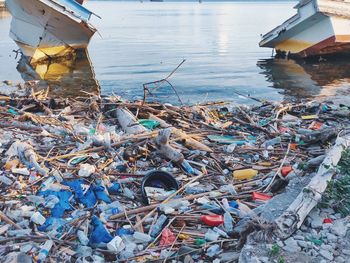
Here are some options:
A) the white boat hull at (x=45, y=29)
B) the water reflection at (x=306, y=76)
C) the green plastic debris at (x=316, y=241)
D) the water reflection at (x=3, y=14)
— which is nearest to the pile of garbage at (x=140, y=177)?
the green plastic debris at (x=316, y=241)

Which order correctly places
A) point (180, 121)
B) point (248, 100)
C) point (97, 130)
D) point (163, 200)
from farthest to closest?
point (248, 100) → point (180, 121) → point (97, 130) → point (163, 200)

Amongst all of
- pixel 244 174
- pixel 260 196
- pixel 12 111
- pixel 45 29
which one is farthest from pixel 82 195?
pixel 45 29

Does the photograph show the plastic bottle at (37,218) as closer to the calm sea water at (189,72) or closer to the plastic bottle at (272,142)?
the plastic bottle at (272,142)

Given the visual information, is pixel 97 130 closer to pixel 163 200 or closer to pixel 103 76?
pixel 163 200

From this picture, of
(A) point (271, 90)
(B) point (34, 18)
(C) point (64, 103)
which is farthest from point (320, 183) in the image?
(B) point (34, 18)

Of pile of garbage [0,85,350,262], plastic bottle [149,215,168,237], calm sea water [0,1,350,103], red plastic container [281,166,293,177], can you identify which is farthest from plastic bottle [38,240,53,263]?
calm sea water [0,1,350,103]

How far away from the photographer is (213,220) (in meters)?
4.77

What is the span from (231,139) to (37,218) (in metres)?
4.28

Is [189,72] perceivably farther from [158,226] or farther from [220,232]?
[220,232]

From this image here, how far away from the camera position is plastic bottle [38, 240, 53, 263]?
4.01 m

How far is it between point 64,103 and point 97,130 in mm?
2783

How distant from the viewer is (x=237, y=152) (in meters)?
7.19

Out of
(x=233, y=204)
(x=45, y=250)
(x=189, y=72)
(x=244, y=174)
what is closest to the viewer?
(x=45, y=250)

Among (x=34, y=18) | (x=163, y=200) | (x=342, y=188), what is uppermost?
(x=34, y=18)
